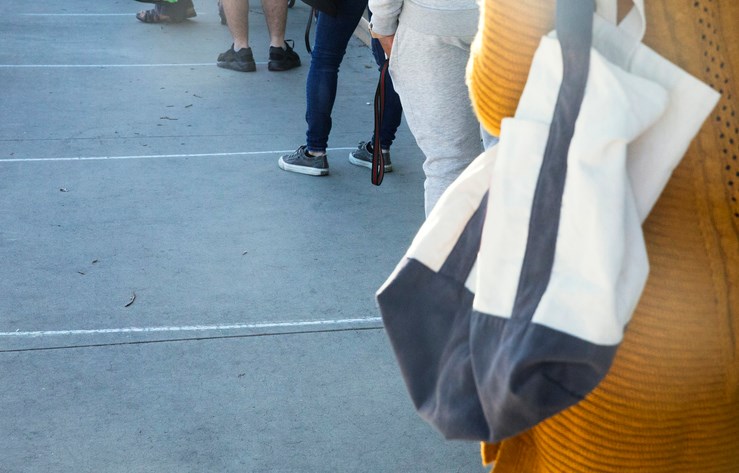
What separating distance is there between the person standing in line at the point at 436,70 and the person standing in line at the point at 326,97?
4.74ft

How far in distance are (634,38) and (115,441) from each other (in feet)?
7.35

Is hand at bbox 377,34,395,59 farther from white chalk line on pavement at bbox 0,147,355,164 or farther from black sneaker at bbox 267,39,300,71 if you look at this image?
black sneaker at bbox 267,39,300,71

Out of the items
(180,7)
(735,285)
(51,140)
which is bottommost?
(180,7)

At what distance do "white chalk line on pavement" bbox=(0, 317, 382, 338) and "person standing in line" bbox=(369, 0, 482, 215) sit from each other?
0.69 metres

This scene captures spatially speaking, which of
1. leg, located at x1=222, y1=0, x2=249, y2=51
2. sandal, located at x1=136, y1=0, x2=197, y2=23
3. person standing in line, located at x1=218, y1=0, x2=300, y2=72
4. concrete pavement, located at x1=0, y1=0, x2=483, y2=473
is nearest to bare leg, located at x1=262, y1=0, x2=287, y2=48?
person standing in line, located at x1=218, y1=0, x2=300, y2=72

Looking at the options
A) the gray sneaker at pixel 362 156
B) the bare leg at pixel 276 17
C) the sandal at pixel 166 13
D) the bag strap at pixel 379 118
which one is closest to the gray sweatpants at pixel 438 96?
the bag strap at pixel 379 118

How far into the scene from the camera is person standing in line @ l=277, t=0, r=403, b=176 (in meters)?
4.83

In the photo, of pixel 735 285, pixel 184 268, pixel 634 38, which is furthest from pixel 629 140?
pixel 184 268

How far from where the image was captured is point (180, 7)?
9.86 m

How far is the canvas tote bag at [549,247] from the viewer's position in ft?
3.43

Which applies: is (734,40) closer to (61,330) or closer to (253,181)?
(61,330)

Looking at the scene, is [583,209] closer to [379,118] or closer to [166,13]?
[379,118]

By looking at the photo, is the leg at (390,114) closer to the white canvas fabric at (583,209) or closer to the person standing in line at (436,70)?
the person standing in line at (436,70)

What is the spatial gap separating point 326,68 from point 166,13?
540cm
